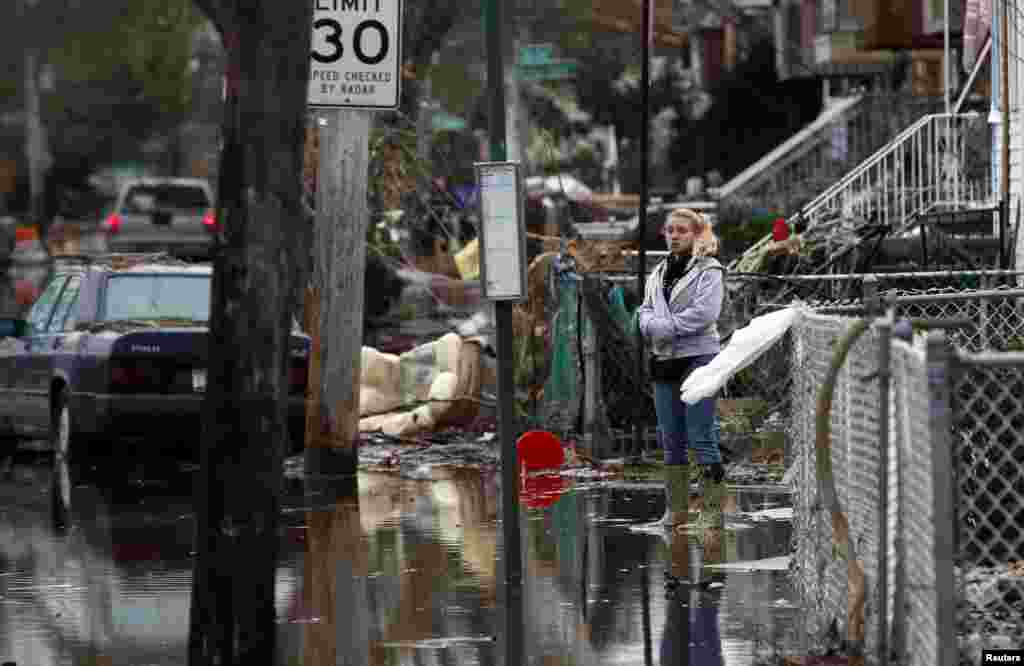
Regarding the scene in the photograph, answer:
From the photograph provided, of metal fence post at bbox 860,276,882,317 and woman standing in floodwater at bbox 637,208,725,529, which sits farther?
woman standing in floodwater at bbox 637,208,725,529

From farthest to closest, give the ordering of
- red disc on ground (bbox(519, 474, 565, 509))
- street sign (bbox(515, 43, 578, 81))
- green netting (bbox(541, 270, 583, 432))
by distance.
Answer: street sign (bbox(515, 43, 578, 81)), green netting (bbox(541, 270, 583, 432)), red disc on ground (bbox(519, 474, 565, 509))

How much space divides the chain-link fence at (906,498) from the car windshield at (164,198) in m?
32.6

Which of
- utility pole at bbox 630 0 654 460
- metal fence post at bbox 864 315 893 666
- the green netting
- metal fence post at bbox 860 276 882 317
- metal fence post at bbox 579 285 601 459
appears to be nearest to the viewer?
metal fence post at bbox 864 315 893 666

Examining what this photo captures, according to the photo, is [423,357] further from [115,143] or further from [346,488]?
[115,143]

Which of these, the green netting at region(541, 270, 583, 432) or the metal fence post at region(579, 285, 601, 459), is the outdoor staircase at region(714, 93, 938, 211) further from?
the metal fence post at region(579, 285, 601, 459)

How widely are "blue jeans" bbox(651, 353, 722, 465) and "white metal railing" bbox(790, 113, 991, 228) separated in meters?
10.1

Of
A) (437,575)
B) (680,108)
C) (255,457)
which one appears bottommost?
(437,575)

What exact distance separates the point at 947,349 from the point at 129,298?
10.6 metres

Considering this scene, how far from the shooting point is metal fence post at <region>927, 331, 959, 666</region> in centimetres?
611

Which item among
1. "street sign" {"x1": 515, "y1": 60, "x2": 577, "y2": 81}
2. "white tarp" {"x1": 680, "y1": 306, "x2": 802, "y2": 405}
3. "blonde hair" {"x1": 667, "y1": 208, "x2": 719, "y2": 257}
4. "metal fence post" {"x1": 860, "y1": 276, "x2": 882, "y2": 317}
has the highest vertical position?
"street sign" {"x1": 515, "y1": 60, "x2": 577, "y2": 81}

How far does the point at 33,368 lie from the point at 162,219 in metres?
24.7

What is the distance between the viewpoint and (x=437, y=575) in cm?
1030

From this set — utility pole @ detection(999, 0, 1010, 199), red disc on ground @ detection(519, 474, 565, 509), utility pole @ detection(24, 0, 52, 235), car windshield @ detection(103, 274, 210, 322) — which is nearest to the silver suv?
car windshield @ detection(103, 274, 210, 322)

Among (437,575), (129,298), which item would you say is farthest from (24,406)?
(437,575)
